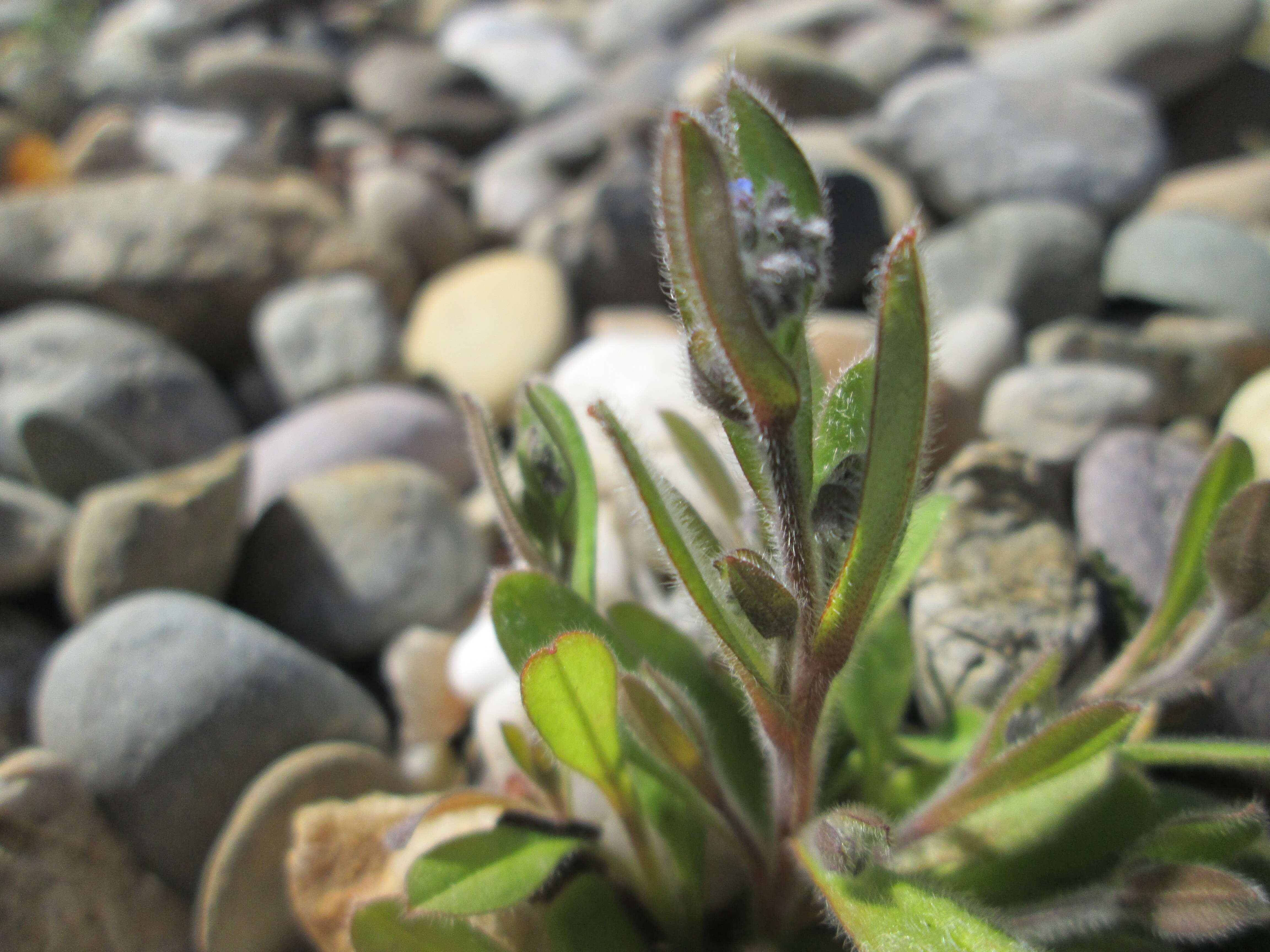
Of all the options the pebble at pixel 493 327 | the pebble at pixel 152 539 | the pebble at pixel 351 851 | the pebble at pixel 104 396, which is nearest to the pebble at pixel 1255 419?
the pebble at pixel 351 851

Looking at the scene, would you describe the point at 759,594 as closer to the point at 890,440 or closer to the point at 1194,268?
the point at 890,440

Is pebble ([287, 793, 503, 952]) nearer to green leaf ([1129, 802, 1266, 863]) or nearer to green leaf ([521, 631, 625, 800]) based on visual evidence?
green leaf ([521, 631, 625, 800])

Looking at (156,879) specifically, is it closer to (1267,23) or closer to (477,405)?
(477,405)

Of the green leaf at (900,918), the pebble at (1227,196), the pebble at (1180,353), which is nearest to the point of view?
the green leaf at (900,918)

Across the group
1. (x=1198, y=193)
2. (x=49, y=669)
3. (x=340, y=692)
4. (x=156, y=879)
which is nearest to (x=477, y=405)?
(x=340, y=692)

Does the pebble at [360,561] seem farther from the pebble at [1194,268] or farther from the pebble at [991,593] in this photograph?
the pebble at [1194,268]

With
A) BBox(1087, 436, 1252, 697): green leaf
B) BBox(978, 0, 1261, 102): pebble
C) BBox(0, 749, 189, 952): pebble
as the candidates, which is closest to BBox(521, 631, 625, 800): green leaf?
BBox(1087, 436, 1252, 697): green leaf
